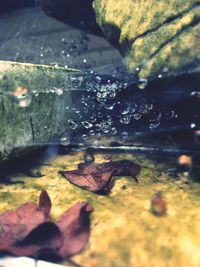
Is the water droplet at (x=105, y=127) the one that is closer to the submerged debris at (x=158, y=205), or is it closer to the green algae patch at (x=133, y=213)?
the green algae patch at (x=133, y=213)

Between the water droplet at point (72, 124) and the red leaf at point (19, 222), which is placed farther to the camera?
the water droplet at point (72, 124)

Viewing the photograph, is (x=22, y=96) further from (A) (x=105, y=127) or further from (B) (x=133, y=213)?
(B) (x=133, y=213)

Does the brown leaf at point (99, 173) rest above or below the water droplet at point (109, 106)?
below

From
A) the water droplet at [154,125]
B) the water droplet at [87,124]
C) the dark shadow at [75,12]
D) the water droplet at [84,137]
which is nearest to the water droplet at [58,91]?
the water droplet at [87,124]

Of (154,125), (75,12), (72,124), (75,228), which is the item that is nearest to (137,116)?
(154,125)

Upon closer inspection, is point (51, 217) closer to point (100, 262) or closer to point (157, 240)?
point (100, 262)

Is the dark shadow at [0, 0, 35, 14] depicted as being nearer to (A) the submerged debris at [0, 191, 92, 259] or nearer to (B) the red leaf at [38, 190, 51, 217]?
(B) the red leaf at [38, 190, 51, 217]

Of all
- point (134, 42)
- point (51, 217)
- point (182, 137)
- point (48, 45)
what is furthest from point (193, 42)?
point (48, 45)
